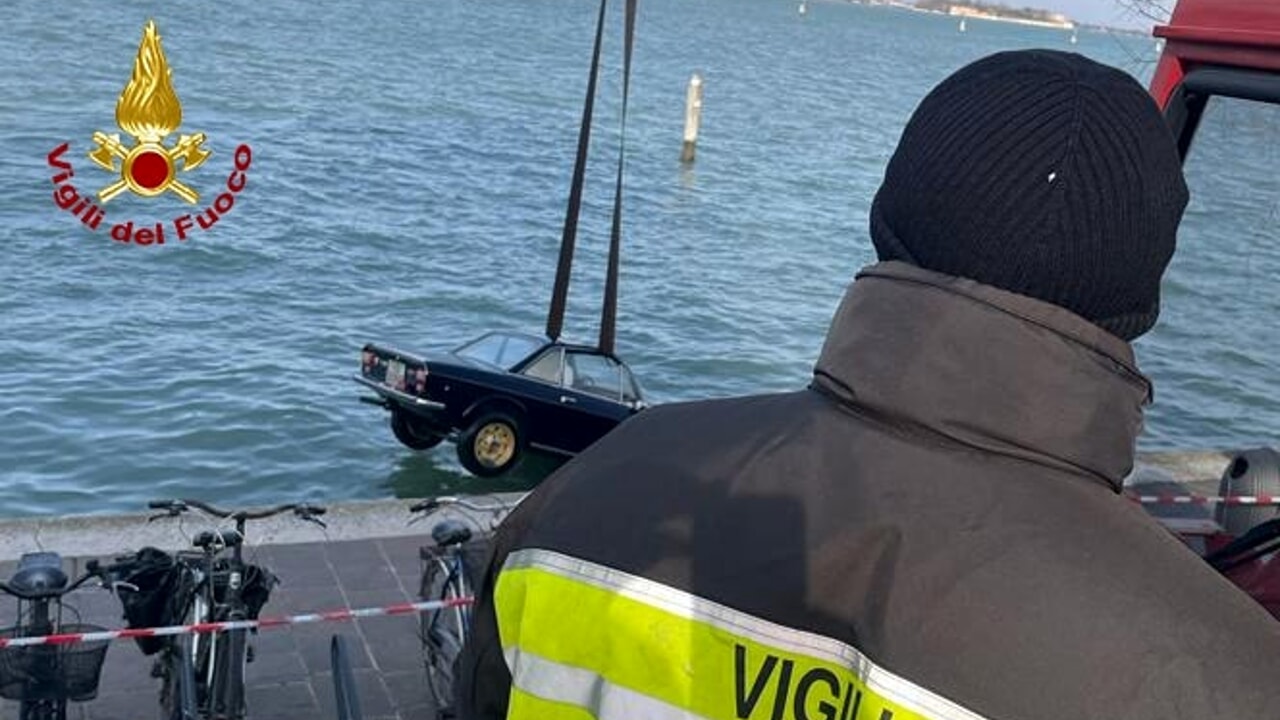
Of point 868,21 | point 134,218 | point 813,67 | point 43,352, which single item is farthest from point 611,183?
point 868,21

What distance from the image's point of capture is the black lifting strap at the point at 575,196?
974 cm

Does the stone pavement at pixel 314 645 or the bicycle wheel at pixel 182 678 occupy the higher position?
the bicycle wheel at pixel 182 678

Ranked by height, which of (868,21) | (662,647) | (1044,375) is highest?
(1044,375)

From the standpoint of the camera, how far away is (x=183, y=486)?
602 inches

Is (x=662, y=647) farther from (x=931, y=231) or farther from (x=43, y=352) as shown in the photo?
(x=43, y=352)

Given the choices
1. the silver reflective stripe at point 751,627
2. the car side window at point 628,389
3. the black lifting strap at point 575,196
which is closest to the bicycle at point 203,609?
the black lifting strap at point 575,196

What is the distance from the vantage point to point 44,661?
212 inches

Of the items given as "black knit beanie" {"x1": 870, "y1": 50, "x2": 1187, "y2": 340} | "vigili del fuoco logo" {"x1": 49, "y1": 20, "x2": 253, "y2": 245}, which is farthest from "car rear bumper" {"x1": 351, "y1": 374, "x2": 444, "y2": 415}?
"black knit beanie" {"x1": 870, "y1": 50, "x2": 1187, "y2": 340}

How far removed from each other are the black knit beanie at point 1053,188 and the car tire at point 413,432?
13.2m

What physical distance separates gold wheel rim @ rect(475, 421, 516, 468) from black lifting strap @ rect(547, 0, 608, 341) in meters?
1.32

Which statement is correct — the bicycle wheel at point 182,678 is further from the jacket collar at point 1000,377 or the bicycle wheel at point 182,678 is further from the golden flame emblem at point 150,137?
the golden flame emblem at point 150,137

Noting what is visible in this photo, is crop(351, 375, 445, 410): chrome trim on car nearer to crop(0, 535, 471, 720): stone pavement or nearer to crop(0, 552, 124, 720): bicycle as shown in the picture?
crop(0, 535, 471, 720): stone pavement

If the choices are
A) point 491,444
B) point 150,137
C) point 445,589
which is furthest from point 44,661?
point 150,137

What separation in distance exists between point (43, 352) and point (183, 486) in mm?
4382
